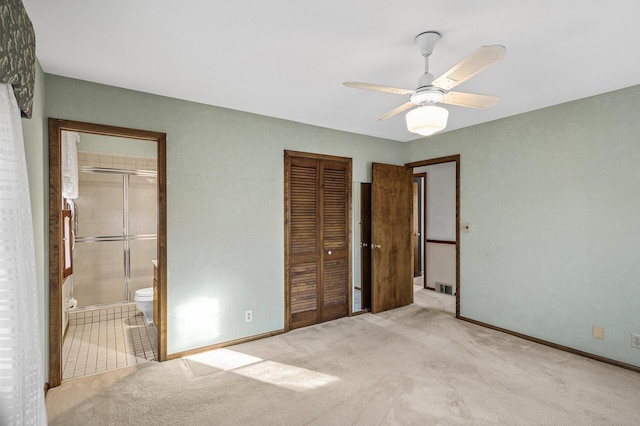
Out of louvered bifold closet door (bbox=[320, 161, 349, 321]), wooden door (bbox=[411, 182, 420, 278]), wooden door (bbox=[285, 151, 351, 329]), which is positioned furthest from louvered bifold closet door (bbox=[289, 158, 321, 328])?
wooden door (bbox=[411, 182, 420, 278])

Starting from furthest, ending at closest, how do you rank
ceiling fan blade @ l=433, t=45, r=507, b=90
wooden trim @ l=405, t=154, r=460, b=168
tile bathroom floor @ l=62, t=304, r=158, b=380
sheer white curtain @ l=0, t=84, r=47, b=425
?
wooden trim @ l=405, t=154, r=460, b=168 → tile bathroom floor @ l=62, t=304, r=158, b=380 → ceiling fan blade @ l=433, t=45, r=507, b=90 → sheer white curtain @ l=0, t=84, r=47, b=425

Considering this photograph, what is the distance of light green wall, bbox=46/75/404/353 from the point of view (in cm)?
280

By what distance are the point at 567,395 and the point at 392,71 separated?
274cm

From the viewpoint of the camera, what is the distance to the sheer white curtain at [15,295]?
122 cm

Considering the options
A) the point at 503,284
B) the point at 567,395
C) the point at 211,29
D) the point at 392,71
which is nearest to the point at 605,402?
the point at 567,395

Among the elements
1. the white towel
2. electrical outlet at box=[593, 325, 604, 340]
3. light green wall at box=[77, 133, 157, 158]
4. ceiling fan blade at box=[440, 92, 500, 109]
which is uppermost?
light green wall at box=[77, 133, 157, 158]

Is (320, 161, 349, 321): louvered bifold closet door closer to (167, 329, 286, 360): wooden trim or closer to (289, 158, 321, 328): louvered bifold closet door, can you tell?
(289, 158, 321, 328): louvered bifold closet door

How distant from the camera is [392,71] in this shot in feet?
8.07

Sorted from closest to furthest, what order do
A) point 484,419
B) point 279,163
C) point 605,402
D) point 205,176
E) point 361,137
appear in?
point 484,419, point 605,402, point 205,176, point 279,163, point 361,137

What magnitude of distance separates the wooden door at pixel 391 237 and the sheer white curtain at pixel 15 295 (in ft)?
11.6

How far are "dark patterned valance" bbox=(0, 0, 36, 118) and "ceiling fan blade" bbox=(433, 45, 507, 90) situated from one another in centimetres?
196

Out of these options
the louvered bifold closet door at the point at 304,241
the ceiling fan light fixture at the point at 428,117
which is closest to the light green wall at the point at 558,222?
the louvered bifold closet door at the point at 304,241

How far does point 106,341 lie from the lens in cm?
343

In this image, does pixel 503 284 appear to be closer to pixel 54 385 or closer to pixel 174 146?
pixel 174 146
